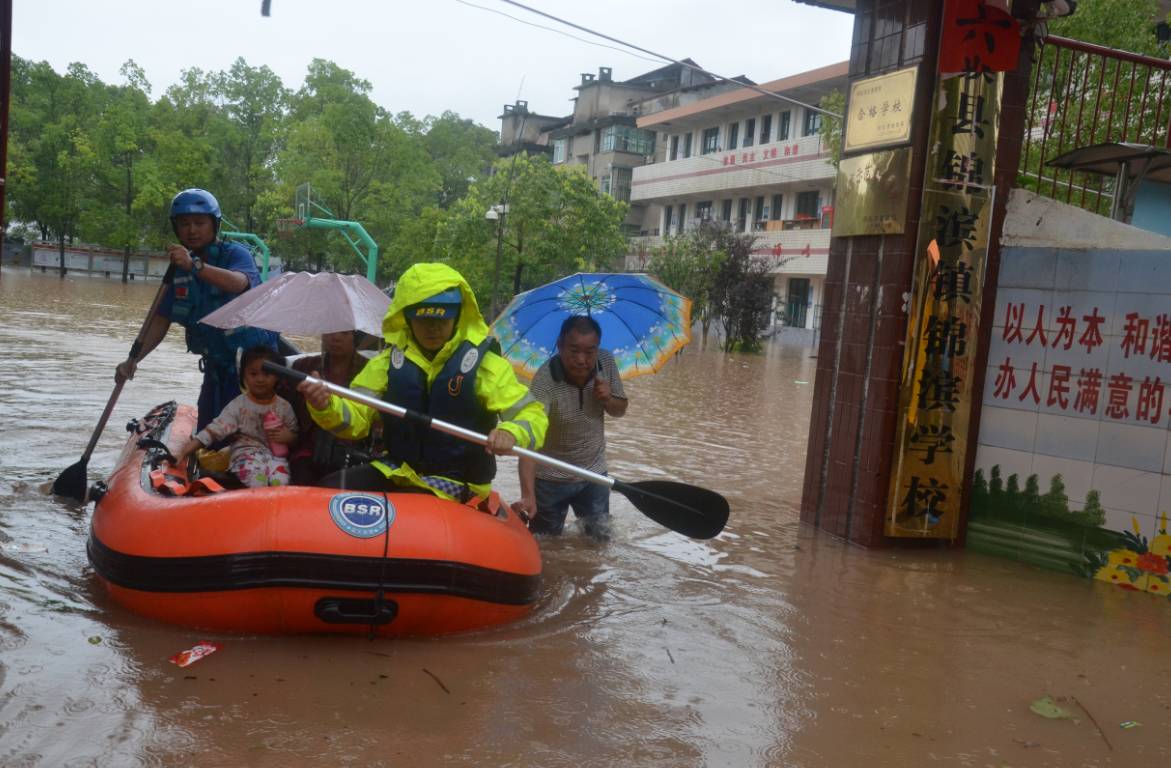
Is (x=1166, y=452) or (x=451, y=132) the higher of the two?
(x=451, y=132)

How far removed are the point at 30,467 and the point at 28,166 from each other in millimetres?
40600

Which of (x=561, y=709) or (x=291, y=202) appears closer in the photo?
(x=561, y=709)

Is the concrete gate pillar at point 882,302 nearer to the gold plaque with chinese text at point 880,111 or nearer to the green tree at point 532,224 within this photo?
the gold plaque with chinese text at point 880,111

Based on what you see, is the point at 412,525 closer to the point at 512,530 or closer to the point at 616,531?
the point at 512,530

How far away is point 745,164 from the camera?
3856cm

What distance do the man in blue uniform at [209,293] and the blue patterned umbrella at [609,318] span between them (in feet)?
4.72

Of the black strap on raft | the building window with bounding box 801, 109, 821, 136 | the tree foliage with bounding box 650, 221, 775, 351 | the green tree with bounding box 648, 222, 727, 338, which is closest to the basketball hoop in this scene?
the green tree with bounding box 648, 222, 727, 338

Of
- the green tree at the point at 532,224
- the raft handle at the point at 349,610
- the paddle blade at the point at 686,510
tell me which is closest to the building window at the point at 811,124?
the green tree at the point at 532,224

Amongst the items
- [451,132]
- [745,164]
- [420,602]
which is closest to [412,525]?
[420,602]

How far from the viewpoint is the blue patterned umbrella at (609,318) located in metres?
6.04

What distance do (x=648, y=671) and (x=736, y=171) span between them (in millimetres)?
36356

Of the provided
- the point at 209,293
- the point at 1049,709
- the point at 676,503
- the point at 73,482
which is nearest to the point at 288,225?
the point at 73,482

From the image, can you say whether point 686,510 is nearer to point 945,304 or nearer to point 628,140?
point 945,304

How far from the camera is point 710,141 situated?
41.8m
